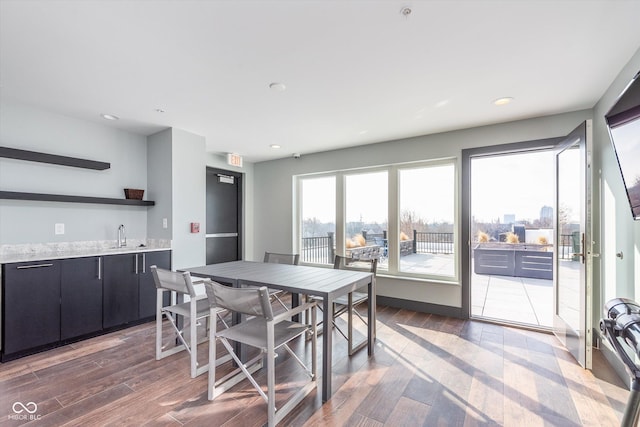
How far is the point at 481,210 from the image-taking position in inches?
179

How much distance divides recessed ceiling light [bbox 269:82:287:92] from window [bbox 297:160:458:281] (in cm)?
235

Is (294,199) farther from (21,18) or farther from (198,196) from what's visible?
(21,18)

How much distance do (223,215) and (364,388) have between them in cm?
405

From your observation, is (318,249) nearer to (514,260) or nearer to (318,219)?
(318,219)

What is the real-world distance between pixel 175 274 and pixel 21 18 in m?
1.89

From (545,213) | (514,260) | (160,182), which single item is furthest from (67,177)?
(514,260)

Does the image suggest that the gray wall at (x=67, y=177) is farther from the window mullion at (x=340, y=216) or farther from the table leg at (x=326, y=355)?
the table leg at (x=326, y=355)

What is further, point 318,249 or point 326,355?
point 318,249

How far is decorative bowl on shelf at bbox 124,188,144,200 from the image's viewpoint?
3872 mm

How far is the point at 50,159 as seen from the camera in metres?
3.20

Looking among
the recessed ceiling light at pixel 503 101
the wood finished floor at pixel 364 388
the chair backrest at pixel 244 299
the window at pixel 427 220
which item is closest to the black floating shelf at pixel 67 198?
the wood finished floor at pixel 364 388

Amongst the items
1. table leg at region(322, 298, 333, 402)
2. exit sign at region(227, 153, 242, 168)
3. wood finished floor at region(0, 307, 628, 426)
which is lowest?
wood finished floor at region(0, 307, 628, 426)

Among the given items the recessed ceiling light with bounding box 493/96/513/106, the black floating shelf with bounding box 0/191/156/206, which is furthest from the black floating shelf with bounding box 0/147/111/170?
the recessed ceiling light with bounding box 493/96/513/106

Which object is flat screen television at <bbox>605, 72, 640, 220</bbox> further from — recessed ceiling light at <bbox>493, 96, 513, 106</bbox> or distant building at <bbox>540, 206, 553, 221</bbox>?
distant building at <bbox>540, 206, 553, 221</bbox>
